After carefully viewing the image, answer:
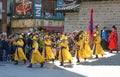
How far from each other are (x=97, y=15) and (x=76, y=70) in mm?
10194

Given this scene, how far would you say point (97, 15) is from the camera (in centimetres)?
2838

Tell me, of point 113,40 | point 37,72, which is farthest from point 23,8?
point 37,72

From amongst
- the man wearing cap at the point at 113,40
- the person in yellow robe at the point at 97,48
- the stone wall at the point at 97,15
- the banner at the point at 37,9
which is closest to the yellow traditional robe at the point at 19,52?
the person in yellow robe at the point at 97,48

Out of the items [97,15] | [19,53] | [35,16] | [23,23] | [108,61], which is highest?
[97,15]

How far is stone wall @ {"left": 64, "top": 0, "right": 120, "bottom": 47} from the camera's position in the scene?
27.8 meters

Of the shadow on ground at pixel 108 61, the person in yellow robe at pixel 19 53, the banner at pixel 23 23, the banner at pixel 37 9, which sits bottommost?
the banner at pixel 23 23

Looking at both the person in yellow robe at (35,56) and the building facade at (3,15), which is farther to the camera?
the building facade at (3,15)

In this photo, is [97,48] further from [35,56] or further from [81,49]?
[35,56]

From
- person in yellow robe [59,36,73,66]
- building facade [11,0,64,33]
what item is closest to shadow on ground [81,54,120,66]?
person in yellow robe [59,36,73,66]

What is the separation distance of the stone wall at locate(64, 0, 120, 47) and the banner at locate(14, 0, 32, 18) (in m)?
21.0

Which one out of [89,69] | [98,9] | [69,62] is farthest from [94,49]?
[98,9]

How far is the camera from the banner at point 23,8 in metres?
50.4

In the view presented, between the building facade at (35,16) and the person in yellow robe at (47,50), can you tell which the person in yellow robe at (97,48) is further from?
the building facade at (35,16)

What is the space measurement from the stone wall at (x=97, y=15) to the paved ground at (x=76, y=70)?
21.0 feet
